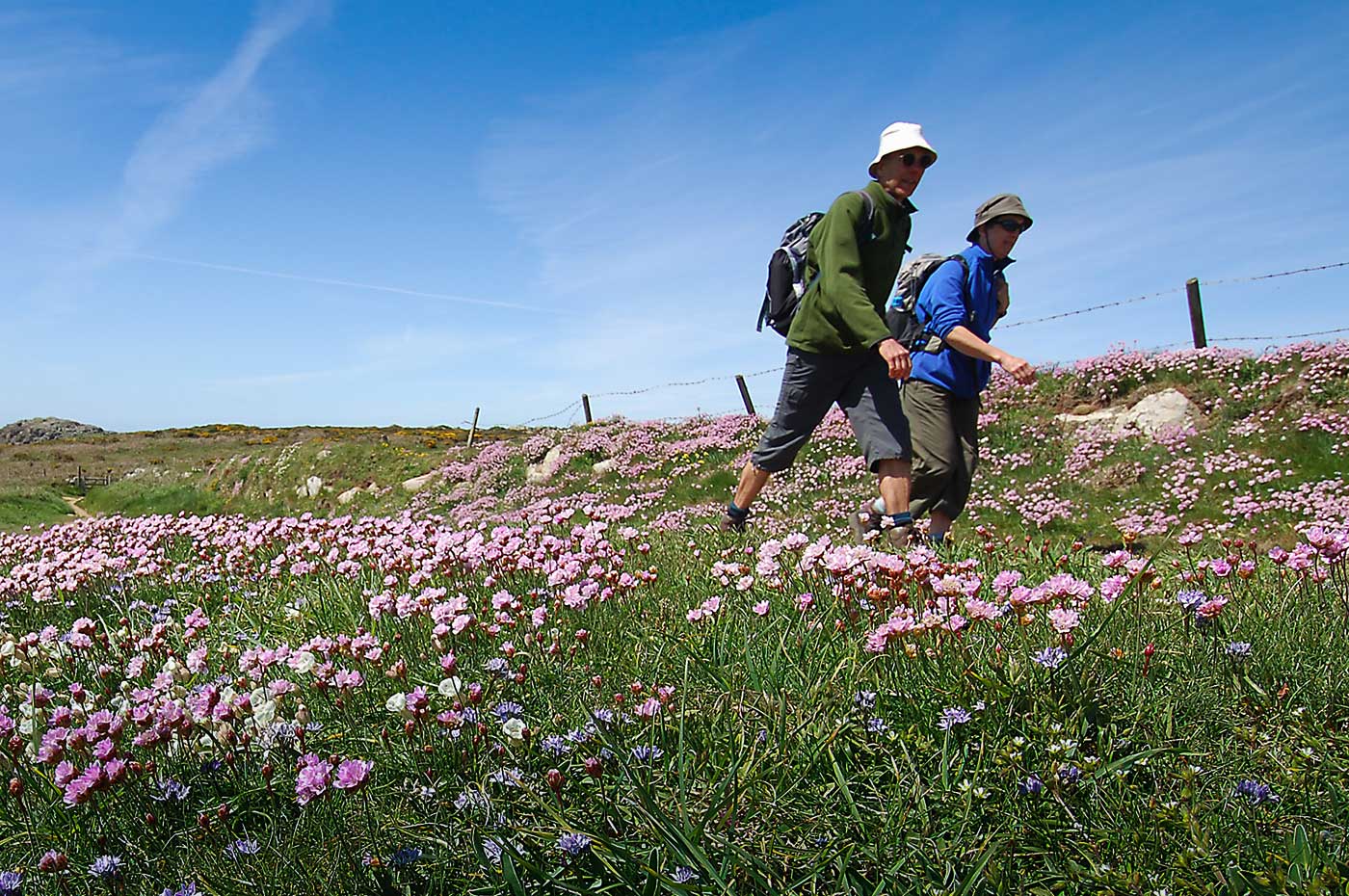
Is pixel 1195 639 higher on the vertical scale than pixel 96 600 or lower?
lower

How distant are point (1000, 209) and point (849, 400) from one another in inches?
64.7

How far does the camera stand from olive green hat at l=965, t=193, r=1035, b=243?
19.2 feet

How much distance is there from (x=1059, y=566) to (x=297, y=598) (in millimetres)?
4318

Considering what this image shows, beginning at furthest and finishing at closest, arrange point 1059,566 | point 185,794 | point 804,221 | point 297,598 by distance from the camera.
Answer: point 804,221
point 297,598
point 1059,566
point 185,794

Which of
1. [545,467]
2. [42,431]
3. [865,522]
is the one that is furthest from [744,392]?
[42,431]

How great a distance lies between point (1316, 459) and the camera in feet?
34.3

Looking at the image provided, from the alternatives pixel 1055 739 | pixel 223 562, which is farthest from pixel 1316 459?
pixel 223 562

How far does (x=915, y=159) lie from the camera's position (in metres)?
5.71

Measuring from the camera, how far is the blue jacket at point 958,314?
19.4ft

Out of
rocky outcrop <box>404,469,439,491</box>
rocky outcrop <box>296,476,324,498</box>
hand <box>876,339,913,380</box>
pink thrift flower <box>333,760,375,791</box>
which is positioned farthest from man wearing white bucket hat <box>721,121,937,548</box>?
rocky outcrop <box>296,476,324,498</box>

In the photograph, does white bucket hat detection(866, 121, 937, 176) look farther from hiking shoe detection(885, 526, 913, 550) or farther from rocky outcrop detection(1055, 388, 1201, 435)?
rocky outcrop detection(1055, 388, 1201, 435)

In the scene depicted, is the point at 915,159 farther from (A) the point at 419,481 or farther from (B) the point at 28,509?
(B) the point at 28,509

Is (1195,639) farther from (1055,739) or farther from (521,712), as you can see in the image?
(521,712)

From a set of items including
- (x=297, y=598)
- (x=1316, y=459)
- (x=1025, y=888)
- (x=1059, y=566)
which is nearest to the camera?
(x=1025, y=888)
